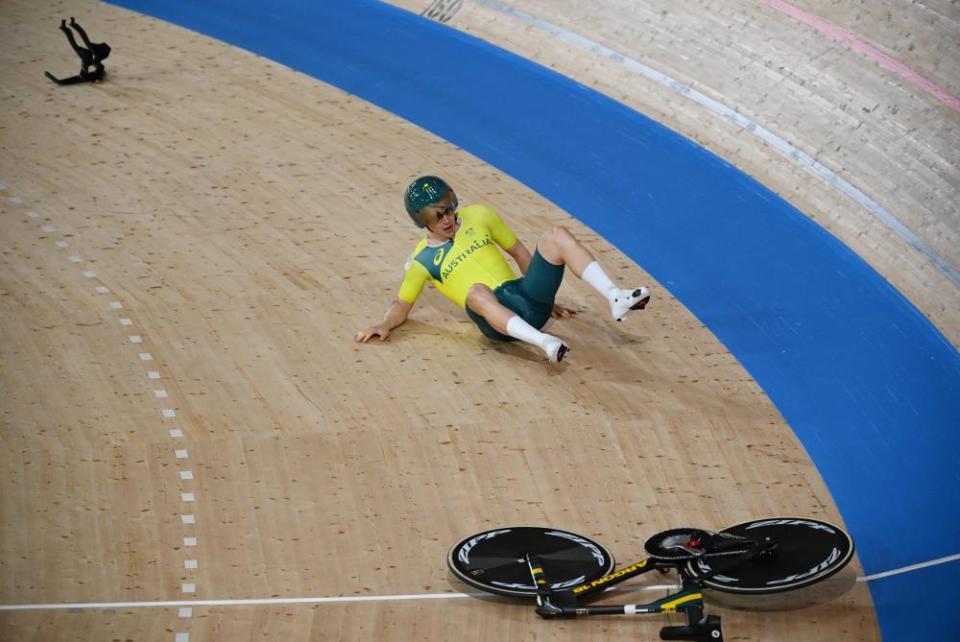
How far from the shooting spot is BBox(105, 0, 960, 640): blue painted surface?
489 cm

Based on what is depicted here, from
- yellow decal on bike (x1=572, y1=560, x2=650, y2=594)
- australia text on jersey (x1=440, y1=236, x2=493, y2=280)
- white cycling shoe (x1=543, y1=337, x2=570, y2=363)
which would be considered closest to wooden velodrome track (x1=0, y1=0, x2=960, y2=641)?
yellow decal on bike (x1=572, y1=560, x2=650, y2=594)

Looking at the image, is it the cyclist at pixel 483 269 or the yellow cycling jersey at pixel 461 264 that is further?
the yellow cycling jersey at pixel 461 264

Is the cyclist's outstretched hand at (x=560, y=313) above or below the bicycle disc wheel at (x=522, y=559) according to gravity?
above

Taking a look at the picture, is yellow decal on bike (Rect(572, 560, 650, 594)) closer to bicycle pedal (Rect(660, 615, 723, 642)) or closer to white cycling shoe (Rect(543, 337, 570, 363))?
bicycle pedal (Rect(660, 615, 723, 642))

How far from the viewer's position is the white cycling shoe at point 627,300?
5.21 meters

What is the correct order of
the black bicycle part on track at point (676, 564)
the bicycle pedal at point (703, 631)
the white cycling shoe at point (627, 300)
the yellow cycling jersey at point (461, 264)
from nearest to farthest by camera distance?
the bicycle pedal at point (703, 631)
the black bicycle part on track at point (676, 564)
the white cycling shoe at point (627, 300)
the yellow cycling jersey at point (461, 264)

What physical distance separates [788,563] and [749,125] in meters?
3.70

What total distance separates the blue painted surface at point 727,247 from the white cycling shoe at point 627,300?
2.58ft

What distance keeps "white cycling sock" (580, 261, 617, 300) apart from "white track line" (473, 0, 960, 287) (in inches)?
66.3

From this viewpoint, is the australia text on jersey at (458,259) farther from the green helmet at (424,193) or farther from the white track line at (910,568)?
the white track line at (910,568)

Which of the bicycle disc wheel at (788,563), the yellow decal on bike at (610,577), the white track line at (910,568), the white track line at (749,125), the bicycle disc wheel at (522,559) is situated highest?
the white track line at (749,125)

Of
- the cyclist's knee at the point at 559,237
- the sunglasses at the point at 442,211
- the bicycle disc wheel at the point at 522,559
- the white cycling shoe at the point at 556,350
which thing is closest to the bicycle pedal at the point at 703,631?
the bicycle disc wheel at the point at 522,559

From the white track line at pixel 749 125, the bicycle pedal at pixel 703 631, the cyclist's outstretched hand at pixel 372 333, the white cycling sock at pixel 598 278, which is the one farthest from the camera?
the white track line at pixel 749 125

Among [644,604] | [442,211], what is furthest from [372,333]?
[644,604]
